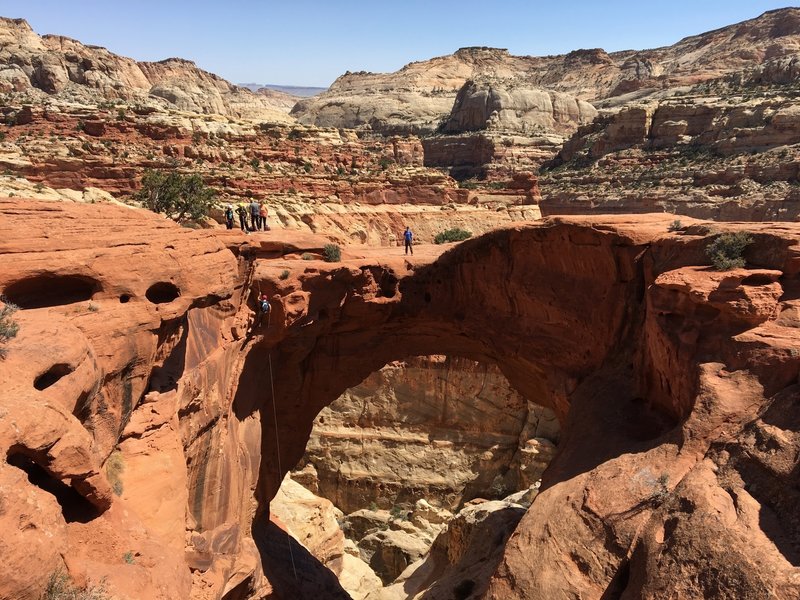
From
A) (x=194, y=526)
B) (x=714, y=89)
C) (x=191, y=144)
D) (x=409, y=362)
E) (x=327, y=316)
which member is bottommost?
(x=409, y=362)

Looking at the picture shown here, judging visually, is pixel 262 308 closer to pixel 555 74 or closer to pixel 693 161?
pixel 693 161

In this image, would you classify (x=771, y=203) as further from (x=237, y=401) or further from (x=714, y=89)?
(x=237, y=401)

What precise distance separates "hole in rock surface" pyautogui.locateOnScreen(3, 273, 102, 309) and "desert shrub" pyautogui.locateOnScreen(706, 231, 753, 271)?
1296cm

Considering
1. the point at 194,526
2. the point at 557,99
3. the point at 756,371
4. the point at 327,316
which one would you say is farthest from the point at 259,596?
the point at 557,99

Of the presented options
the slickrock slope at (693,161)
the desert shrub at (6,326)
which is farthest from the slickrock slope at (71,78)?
the desert shrub at (6,326)

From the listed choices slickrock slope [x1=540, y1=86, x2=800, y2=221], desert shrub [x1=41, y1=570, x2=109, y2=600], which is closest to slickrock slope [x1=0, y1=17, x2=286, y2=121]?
slickrock slope [x1=540, y1=86, x2=800, y2=221]

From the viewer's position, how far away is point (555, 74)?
17388 centimetres

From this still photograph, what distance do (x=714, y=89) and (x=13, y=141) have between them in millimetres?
96290

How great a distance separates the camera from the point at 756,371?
36.8 feet

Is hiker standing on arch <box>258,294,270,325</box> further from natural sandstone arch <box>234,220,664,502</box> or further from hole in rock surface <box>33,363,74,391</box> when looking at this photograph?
hole in rock surface <box>33,363,74,391</box>

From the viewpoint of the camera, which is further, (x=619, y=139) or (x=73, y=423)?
(x=619, y=139)

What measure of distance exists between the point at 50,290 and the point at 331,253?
11276mm

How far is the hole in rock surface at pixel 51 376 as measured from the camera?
8538 mm

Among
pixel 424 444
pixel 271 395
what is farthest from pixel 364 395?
pixel 271 395
